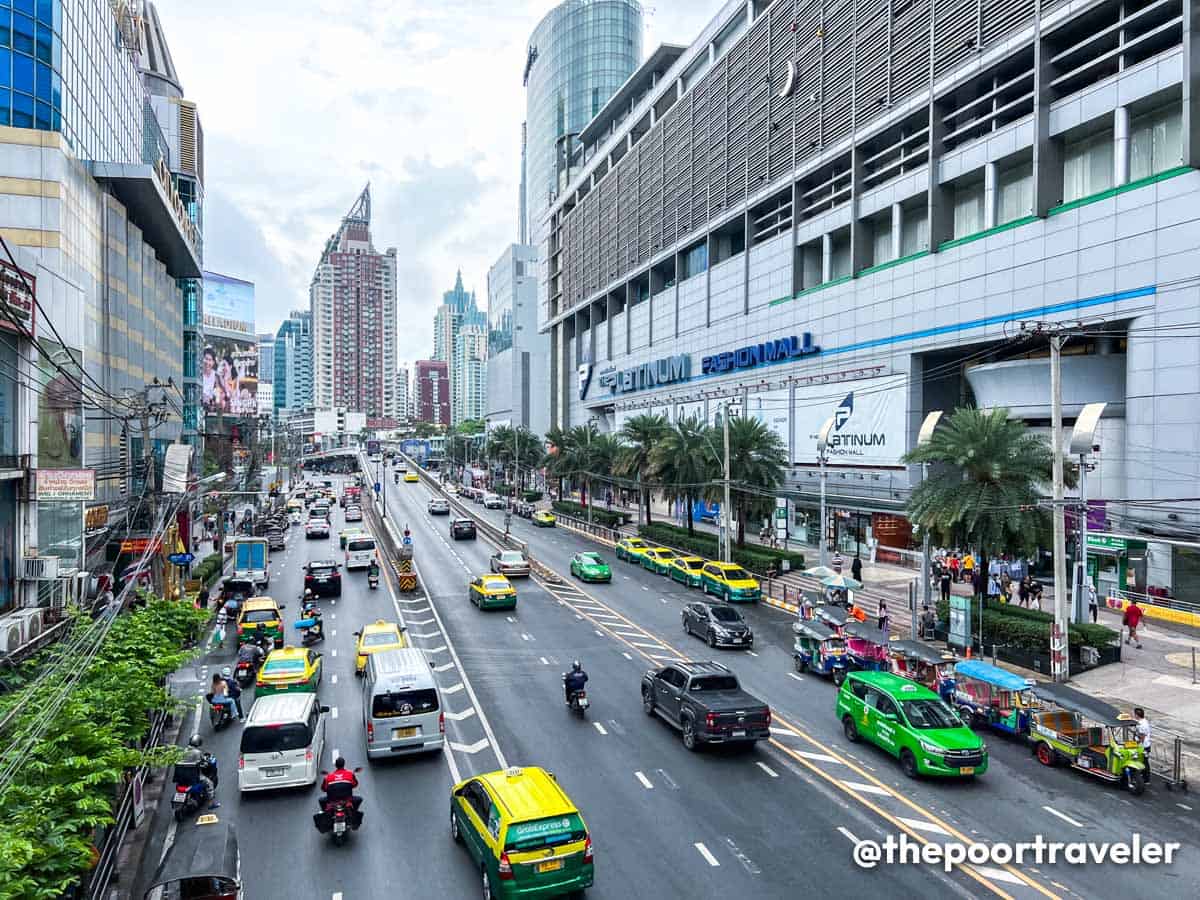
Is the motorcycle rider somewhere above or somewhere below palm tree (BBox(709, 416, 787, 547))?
below

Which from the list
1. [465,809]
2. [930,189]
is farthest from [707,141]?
[465,809]

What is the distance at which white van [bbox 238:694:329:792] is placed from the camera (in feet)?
52.8

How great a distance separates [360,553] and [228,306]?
76955 millimetres

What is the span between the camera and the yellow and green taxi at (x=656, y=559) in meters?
47.5

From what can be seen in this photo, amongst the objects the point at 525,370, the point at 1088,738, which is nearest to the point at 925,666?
the point at 1088,738

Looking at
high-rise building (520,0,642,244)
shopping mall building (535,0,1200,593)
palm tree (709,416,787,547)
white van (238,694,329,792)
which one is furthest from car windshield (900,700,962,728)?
high-rise building (520,0,642,244)

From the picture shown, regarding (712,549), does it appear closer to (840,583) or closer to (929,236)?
(840,583)

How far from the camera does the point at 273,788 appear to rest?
53.5 ft

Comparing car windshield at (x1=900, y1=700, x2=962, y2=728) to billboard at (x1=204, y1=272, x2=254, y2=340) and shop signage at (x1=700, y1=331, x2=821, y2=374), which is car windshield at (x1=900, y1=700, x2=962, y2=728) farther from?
billboard at (x1=204, y1=272, x2=254, y2=340)

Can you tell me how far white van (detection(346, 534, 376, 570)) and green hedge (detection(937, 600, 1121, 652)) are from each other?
32802mm

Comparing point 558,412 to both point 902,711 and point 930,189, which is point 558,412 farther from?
point 902,711

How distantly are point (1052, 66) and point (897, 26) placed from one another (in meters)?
13.6

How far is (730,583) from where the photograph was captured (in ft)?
129

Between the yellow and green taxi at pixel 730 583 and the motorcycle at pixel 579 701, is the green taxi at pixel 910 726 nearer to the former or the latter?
the motorcycle at pixel 579 701
